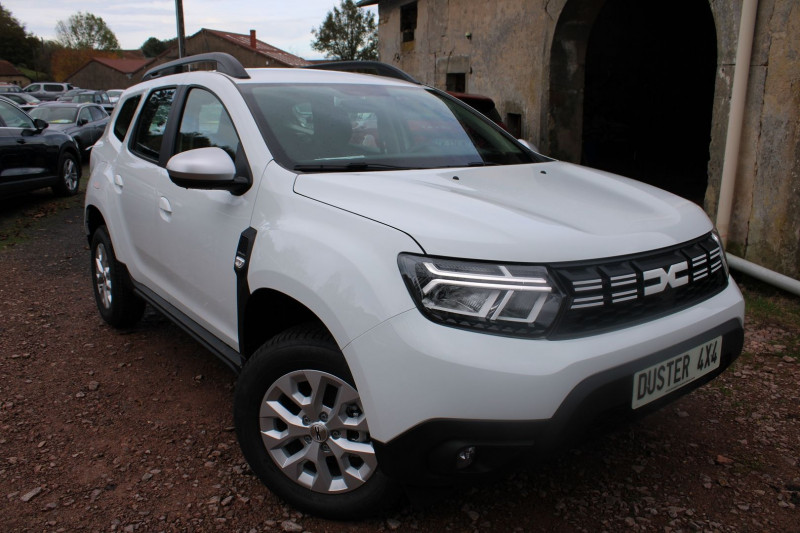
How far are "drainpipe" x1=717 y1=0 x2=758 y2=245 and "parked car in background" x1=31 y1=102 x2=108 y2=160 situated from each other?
11.7 m

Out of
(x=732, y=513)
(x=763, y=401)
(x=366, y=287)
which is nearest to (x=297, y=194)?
(x=366, y=287)

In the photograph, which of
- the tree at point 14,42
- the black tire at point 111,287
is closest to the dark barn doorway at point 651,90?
the black tire at point 111,287

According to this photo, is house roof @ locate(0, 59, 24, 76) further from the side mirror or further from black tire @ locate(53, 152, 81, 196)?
the side mirror

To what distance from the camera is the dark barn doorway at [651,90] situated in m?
11.1

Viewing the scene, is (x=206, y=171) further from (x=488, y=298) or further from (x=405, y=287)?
(x=488, y=298)

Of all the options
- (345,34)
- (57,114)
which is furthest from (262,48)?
(57,114)

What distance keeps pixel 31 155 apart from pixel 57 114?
589cm

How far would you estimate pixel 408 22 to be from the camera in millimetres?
14258

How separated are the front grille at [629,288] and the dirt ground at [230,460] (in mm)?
533

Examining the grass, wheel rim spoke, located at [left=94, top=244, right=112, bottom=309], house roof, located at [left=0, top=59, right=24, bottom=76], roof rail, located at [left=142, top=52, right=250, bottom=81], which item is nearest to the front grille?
roof rail, located at [left=142, top=52, right=250, bottom=81]

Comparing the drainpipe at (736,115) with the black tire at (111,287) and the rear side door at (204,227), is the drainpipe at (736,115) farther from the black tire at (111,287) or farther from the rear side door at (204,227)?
the black tire at (111,287)

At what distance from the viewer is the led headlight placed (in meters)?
1.86

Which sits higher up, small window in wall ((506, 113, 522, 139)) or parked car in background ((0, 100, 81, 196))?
small window in wall ((506, 113, 522, 139))

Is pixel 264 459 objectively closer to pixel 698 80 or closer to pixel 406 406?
pixel 406 406
